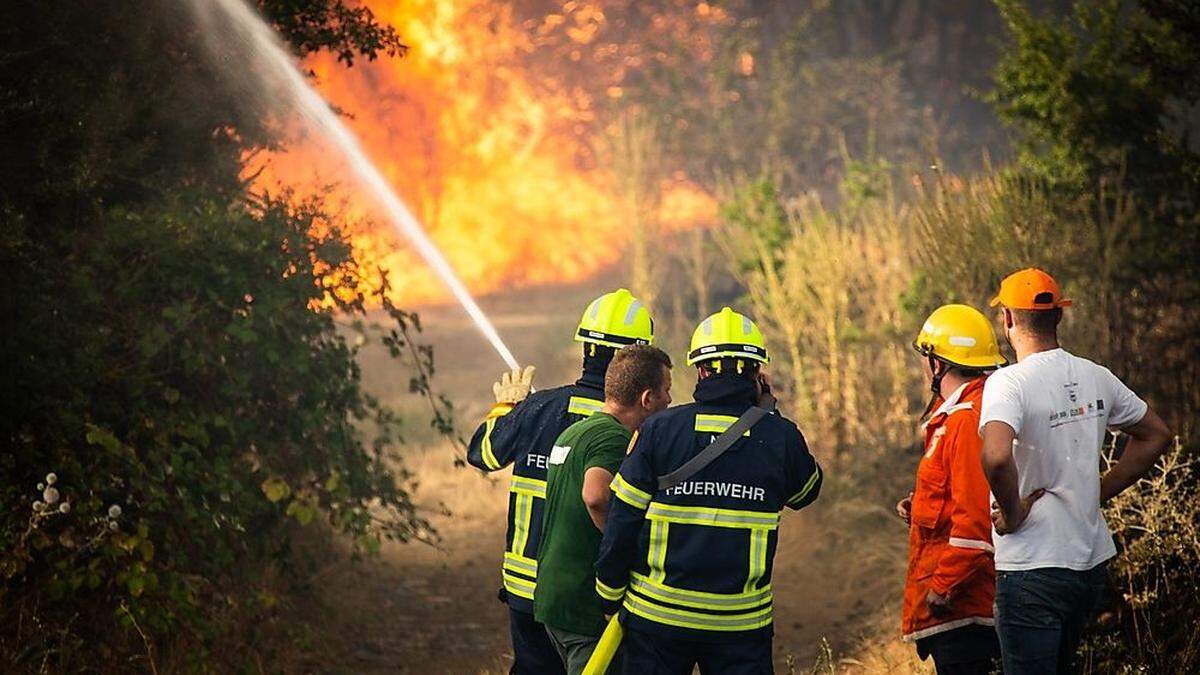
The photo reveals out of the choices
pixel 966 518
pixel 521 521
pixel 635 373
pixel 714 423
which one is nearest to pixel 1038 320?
pixel 966 518

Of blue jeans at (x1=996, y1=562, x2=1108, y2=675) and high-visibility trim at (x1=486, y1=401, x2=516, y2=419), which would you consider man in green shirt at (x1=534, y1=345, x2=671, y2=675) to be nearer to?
high-visibility trim at (x1=486, y1=401, x2=516, y2=419)

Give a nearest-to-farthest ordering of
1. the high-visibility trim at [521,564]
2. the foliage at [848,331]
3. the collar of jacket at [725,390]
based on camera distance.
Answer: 1. the collar of jacket at [725,390]
2. the high-visibility trim at [521,564]
3. the foliage at [848,331]

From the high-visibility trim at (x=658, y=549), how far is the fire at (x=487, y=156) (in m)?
22.2

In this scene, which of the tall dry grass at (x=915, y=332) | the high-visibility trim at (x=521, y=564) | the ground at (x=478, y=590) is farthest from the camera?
the ground at (x=478, y=590)

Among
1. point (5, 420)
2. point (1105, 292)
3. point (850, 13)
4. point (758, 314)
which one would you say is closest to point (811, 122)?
point (850, 13)

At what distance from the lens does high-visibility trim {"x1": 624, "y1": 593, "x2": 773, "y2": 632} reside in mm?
4461

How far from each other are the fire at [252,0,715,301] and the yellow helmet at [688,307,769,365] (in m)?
22.0

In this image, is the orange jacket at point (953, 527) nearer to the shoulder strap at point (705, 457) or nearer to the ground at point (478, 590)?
the shoulder strap at point (705, 457)

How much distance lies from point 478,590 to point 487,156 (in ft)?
68.9

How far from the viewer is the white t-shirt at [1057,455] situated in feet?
14.6

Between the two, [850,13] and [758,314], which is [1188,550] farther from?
[850,13]

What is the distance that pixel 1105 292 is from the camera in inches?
388

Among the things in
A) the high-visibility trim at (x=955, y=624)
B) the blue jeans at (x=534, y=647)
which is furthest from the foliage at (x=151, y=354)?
the high-visibility trim at (x=955, y=624)

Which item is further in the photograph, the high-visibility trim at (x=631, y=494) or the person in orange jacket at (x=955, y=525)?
the person in orange jacket at (x=955, y=525)
